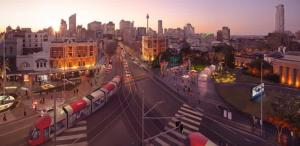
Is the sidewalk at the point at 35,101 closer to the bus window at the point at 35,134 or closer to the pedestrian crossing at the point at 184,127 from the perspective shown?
the bus window at the point at 35,134

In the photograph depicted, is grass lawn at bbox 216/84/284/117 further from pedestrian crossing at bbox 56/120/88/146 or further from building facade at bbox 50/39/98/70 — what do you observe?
building facade at bbox 50/39/98/70

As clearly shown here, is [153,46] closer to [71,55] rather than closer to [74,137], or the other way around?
[71,55]

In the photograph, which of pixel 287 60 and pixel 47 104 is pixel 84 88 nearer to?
pixel 47 104

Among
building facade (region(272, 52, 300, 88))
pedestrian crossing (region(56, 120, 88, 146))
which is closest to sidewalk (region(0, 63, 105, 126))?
pedestrian crossing (region(56, 120, 88, 146))

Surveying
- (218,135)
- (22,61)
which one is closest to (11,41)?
(22,61)

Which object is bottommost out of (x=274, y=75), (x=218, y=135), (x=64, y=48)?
(x=218, y=135)

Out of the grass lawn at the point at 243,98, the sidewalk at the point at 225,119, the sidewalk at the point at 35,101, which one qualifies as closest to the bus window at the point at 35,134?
the sidewalk at the point at 35,101
